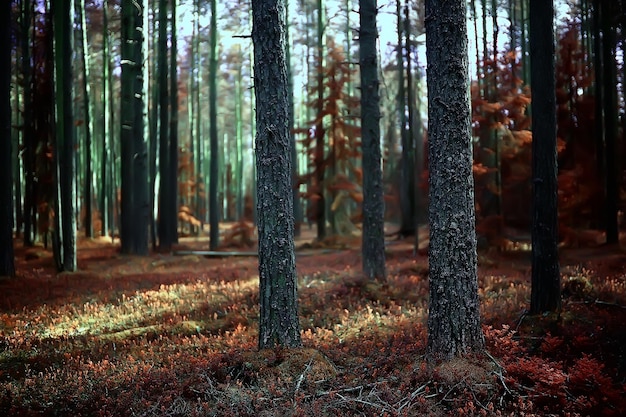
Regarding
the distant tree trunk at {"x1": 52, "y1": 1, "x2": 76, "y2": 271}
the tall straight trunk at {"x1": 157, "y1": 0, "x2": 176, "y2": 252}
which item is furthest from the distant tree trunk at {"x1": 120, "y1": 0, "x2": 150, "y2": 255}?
the distant tree trunk at {"x1": 52, "y1": 1, "x2": 76, "y2": 271}

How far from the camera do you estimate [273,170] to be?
258 inches

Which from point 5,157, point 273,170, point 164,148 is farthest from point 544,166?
point 164,148

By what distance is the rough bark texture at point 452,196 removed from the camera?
20.0 ft

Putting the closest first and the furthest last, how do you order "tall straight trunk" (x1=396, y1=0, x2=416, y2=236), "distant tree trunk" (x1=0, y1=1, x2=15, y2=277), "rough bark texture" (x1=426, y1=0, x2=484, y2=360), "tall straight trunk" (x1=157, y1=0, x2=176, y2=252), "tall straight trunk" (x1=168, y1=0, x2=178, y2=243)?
"rough bark texture" (x1=426, y1=0, x2=484, y2=360) < "distant tree trunk" (x1=0, y1=1, x2=15, y2=277) < "tall straight trunk" (x1=396, y1=0, x2=416, y2=236) < "tall straight trunk" (x1=157, y1=0, x2=176, y2=252) < "tall straight trunk" (x1=168, y1=0, x2=178, y2=243)

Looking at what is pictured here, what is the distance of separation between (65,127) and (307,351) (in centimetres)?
1195

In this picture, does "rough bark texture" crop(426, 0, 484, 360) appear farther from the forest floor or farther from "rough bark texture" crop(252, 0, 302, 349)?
"rough bark texture" crop(252, 0, 302, 349)

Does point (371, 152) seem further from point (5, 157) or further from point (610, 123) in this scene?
point (610, 123)

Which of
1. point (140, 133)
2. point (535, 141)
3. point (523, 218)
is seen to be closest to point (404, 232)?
point (523, 218)

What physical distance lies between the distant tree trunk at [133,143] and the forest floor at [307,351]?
5.53 metres

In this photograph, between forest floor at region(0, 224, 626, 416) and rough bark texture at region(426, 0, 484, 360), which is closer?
forest floor at region(0, 224, 626, 416)

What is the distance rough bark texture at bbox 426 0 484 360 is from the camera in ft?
20.0

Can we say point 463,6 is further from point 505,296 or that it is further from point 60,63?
point 60,63

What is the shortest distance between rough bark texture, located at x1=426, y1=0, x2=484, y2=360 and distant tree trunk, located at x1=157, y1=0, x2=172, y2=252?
1726 centimetres

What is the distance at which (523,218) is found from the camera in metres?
24.7
